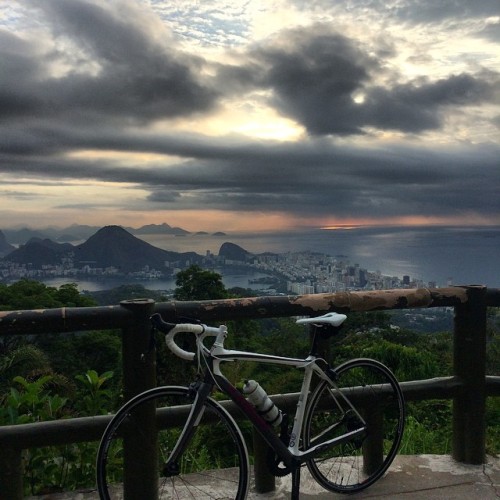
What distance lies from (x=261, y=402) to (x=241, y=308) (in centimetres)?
46

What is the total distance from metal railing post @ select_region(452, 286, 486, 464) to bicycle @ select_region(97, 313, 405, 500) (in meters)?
0.48

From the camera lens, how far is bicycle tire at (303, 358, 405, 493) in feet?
9.27

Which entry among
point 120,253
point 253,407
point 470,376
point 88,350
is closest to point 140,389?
point 253,407

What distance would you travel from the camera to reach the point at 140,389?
8.61 ft

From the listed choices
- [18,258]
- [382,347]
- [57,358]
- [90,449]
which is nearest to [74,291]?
[57,358]

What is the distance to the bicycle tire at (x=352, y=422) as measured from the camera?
9.27 ft

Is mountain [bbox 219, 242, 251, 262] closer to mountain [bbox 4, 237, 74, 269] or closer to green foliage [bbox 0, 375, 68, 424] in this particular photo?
mountain [bbox 4, 237, 74, 269]

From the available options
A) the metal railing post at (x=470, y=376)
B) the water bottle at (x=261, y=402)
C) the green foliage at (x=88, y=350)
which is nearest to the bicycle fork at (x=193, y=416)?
the water bottle at (x=261, y=402)

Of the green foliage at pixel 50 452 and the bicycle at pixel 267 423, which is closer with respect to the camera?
the bicycle at pixel 267 423

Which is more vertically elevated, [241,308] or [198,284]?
[241,308]

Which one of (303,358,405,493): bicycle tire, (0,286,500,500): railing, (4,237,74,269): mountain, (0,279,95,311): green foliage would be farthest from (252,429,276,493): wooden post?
(4,237,74,269): mountain

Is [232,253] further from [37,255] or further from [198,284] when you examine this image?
[198,284]

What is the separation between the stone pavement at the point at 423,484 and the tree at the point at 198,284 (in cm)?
3081

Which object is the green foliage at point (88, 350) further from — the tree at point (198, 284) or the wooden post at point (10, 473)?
the wooden post at point (10, 473)
